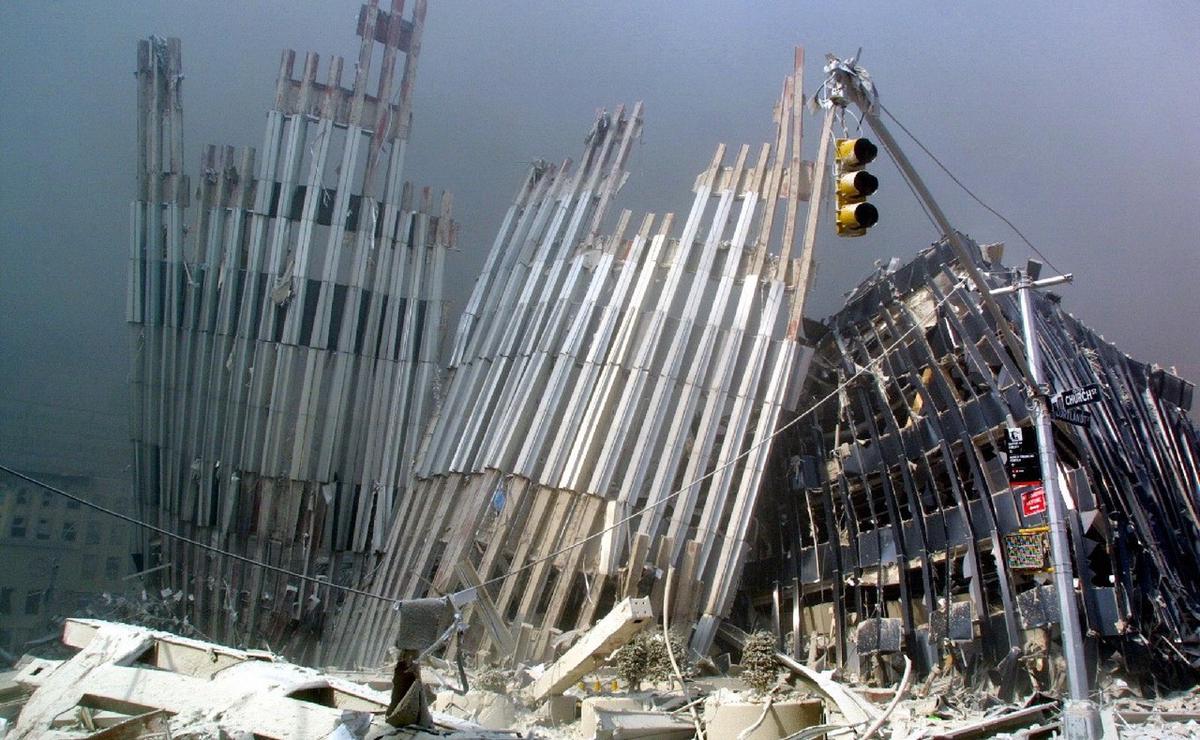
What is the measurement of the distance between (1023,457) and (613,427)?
970 centimetres

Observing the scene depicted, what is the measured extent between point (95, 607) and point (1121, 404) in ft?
84.7

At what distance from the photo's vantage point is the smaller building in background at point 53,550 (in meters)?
30.3

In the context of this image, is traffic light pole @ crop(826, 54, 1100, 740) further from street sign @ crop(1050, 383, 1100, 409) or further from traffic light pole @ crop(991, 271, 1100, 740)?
street sign @ crop(1050, 383, 1100, 409)

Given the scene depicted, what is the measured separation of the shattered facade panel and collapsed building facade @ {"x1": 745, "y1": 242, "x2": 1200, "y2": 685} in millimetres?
2723

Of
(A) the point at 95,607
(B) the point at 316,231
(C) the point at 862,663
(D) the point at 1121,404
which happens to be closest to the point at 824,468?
(C) the point at 862,663

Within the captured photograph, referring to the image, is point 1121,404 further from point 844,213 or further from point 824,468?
point 844,213

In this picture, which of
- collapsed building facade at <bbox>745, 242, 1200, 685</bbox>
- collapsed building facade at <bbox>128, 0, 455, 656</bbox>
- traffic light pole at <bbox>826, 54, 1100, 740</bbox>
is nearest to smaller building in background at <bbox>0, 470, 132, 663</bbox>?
collapsed building facade at <bbox>128, 0, 455, 656</bbox>

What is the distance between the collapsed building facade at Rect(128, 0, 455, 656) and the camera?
76.2 ft

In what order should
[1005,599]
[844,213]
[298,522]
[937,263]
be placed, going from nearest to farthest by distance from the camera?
[844,213]
[1005,599]
[937,263]
[298,522]

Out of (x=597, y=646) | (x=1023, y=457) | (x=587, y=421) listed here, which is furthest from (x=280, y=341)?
(x=1023, y=457)

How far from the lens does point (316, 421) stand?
23.9 m

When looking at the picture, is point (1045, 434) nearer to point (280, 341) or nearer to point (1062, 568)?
point (1062, 568)

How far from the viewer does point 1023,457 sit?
1168cm

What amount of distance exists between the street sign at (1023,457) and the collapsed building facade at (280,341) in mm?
16673
